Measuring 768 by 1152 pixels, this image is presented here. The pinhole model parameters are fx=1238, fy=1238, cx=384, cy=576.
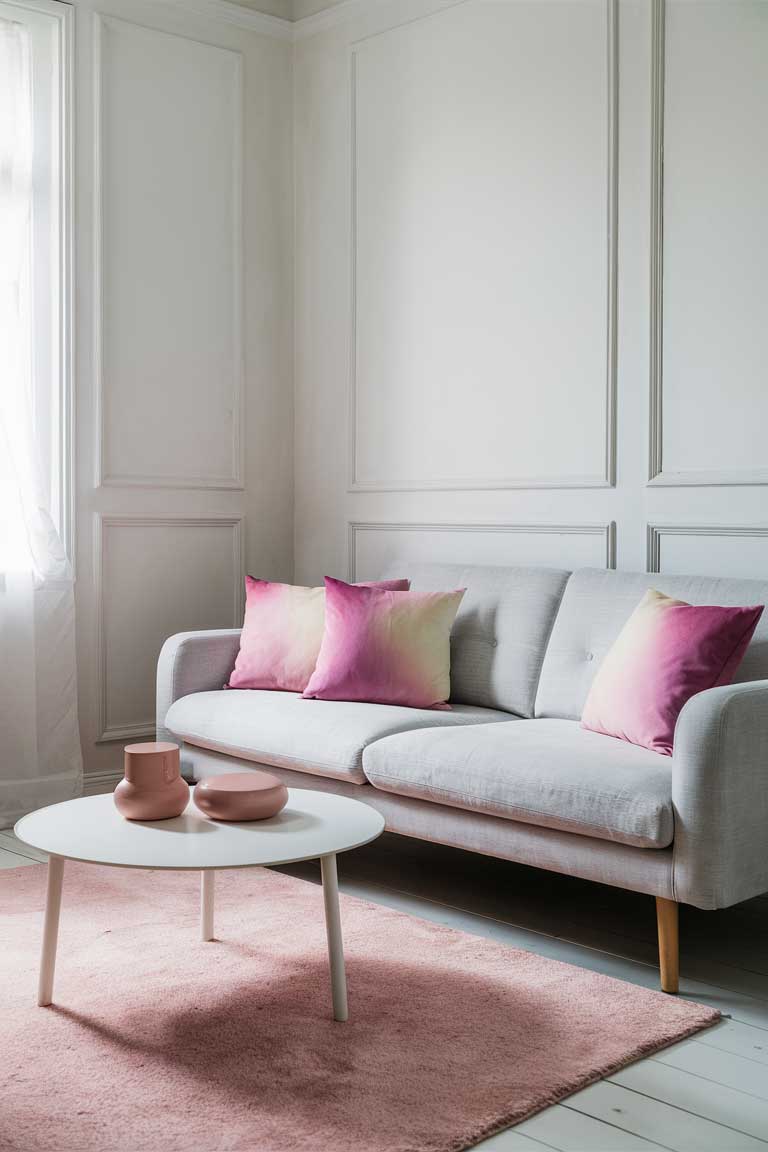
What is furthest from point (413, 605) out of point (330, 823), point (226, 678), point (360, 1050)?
point (360, 1050)

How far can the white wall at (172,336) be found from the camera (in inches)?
166

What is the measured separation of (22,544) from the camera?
13.1 feet

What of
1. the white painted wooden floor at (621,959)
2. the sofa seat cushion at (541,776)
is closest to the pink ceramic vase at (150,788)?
the sofa seat cushion at (541,776)

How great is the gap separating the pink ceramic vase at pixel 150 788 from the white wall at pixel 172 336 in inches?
75.0

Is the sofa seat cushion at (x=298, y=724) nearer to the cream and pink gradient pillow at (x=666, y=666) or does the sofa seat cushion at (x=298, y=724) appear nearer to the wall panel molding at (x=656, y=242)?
the cream and pink gradient pillow at (x=666, y=666)

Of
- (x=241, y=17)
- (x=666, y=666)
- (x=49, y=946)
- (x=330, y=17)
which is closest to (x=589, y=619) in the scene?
(x=666, y=666)

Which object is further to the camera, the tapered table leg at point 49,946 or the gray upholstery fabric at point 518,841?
the gray upholstery fabric at point 518,841

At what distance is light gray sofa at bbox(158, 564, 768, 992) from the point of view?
95.7 inches

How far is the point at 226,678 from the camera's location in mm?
3910

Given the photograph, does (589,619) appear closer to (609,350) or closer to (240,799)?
(609,350)

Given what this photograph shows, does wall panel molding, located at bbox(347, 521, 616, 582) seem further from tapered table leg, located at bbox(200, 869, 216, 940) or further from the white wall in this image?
tapered table leg, located at bbox(200, 869, 216, 940)

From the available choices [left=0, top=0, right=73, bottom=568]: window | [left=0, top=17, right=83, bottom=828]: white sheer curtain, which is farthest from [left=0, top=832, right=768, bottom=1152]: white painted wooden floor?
[left=0, top=0, right=73, bottom=568]: window

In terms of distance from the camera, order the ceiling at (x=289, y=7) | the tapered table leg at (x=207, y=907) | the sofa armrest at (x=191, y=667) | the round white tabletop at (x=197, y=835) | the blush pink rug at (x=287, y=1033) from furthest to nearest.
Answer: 1. the ceiling at (x=289, y=7)
2. the sofa armrest at (x=191, y=667)
3. the tapered table leg at (x=207, y=907)
4. the round white tabletop at (x=197, y=835)
5. the blush pink rug at (x=287, y=1033)

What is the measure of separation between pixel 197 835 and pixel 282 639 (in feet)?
4.94
